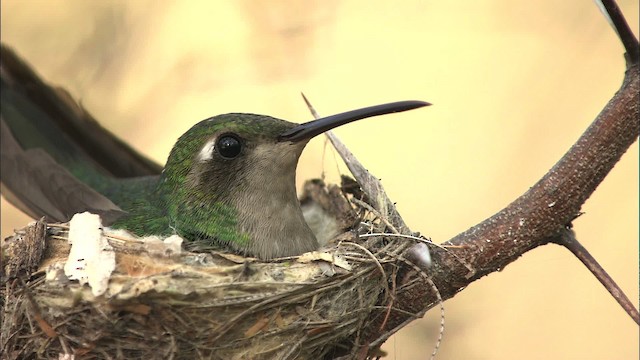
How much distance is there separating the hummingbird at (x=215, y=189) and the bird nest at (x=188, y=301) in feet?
1.12

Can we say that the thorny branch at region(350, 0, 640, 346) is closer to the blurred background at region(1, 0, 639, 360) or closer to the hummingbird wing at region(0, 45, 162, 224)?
the blurred background at region(1, 0, 639, 360)

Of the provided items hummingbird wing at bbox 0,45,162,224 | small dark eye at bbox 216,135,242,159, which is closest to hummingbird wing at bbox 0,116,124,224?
hummingbird wing at bbox 0,45,162,224

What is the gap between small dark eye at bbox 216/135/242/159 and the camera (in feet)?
10.8

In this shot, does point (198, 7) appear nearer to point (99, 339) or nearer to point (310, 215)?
point (310, 215)

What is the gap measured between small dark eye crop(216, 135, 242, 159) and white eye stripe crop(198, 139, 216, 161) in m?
0.04

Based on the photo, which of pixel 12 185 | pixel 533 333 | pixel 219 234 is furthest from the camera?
pixel 533 333

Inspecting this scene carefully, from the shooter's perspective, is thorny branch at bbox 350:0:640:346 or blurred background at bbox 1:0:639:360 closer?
thorny branch at bbox 350:0:640:346

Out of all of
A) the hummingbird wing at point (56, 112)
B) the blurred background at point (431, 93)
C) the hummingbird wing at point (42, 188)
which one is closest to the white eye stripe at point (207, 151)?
the hummingbird wing at point (42, 188)

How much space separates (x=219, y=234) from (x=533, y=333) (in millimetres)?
1854

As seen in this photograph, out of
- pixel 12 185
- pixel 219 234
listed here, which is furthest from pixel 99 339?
pixel 12 185

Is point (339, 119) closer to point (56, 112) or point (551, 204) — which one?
point (551, 204)

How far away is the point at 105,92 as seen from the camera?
13.6ft

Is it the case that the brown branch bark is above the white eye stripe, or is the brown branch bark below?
below

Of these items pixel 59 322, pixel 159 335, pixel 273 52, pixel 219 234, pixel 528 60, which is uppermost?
pixel 273 52
